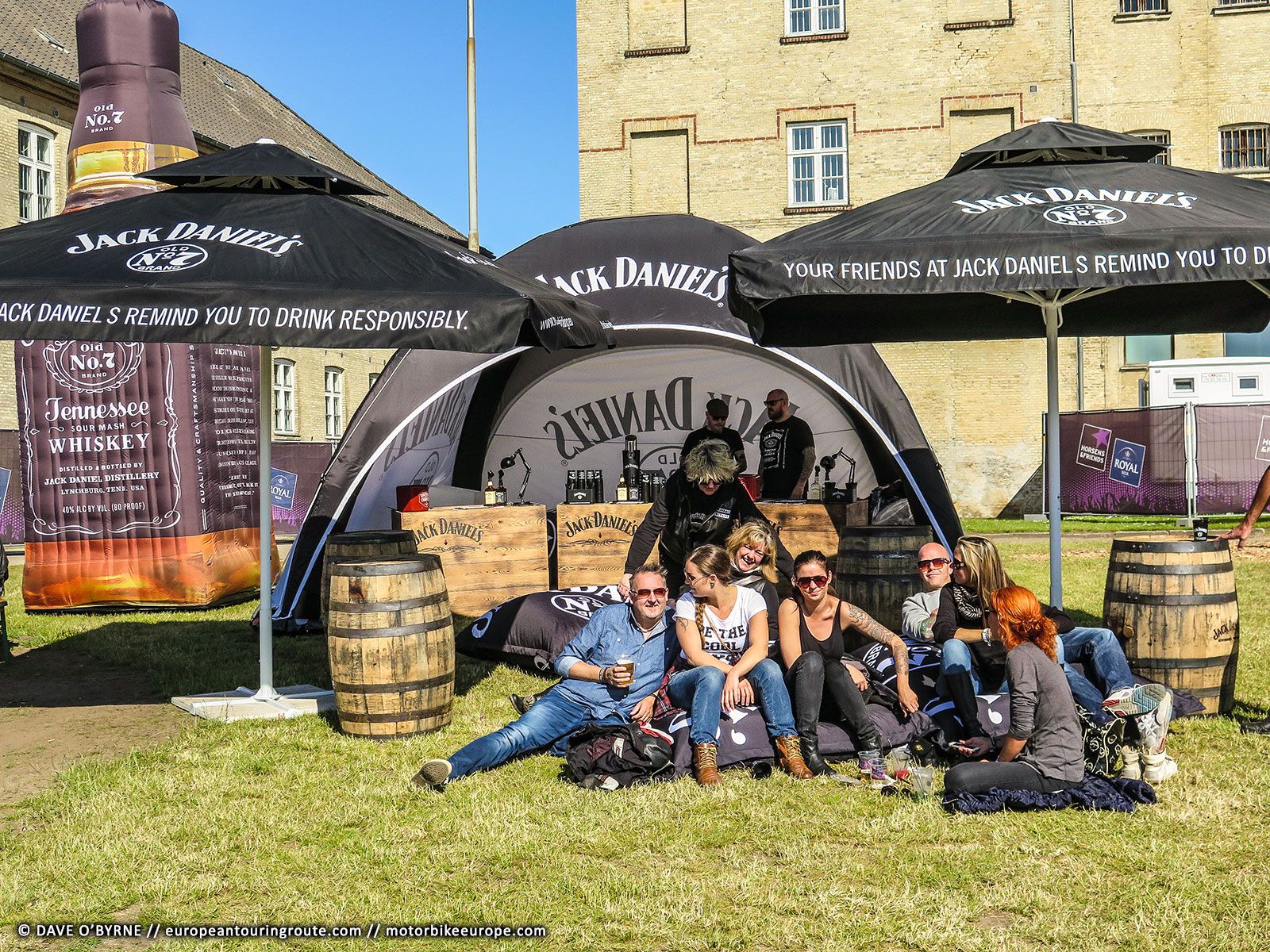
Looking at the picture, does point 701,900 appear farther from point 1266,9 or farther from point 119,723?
point 1266,9

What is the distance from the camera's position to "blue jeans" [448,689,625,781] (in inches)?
212

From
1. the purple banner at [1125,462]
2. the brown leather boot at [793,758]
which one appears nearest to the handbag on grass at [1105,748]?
the brown leather boot at [793,758]

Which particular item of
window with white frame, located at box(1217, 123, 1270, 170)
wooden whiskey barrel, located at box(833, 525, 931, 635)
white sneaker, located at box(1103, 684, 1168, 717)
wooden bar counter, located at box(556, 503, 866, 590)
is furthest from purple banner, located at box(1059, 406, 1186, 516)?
white sneaker, located at box(1103, 684, 1168, 717)

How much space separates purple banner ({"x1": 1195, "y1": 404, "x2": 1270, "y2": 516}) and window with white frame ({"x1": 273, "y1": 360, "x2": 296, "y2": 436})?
69.4 ft

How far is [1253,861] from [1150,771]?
916 mm

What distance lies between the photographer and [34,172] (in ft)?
77.4

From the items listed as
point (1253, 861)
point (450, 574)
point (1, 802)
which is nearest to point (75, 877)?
point (1, 802)

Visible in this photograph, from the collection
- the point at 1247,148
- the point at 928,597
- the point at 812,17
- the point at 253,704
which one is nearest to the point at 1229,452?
the point at 1247,148

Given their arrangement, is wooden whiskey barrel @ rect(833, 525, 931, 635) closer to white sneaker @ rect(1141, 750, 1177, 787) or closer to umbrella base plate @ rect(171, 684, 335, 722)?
white sneaker @ rect(1141, 750, 1177, 787)

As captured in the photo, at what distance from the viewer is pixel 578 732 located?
5.74 metres

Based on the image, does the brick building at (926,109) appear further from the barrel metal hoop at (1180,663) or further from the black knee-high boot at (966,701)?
the black knee-high boot at (966,701)

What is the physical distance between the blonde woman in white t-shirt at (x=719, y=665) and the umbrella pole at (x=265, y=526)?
2.53m

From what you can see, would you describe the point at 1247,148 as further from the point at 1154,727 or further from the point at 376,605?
the point at 376,605

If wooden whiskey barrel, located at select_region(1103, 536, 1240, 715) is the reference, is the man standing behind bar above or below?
above
